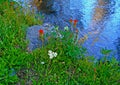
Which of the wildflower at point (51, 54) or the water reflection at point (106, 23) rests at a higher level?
the wildflower at point (51, 54)

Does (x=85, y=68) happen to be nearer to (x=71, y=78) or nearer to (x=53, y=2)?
(x=71, y=78)

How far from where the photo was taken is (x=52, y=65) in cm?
487

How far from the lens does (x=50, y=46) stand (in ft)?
17.2

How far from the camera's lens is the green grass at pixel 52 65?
4582 millimetres

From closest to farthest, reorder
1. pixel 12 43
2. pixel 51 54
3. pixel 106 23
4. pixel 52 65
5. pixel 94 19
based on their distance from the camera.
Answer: pixel 51 54 → pixel 52 65 → pixel 12 43 → pixel 106 23 → pixel 94 19

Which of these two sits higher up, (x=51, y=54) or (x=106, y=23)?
(x=51, y=54)

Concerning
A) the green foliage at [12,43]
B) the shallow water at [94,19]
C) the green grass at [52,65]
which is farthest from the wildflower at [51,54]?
the shallow water at [94,19]

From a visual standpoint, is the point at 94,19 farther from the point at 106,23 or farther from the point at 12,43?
the point at 12,43

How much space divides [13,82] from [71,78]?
0.94m

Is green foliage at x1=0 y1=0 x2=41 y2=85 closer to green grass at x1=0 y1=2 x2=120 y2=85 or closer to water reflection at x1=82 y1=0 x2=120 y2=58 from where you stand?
green grass at x1=0 y1=2 x2=120 y2=85

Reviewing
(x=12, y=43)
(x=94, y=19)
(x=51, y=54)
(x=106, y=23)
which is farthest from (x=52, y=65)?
(x=94, y=19)

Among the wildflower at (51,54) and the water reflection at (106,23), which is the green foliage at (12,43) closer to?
the wildflower at (51,54)

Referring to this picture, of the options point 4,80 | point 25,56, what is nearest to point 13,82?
point 4,80

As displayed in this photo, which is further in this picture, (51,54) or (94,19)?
(94,19)
